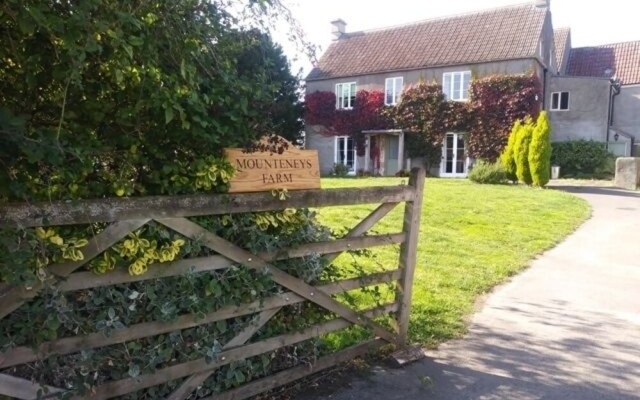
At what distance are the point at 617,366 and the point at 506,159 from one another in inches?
724

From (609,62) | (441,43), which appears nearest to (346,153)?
(441,43)

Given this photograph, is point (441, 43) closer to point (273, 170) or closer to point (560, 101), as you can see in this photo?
point (560, 101)

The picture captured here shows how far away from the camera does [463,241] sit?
9633mm

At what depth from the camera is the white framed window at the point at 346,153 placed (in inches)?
1204

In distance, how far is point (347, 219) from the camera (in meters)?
10.2

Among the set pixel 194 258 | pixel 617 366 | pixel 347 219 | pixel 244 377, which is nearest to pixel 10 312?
pixel 194 258

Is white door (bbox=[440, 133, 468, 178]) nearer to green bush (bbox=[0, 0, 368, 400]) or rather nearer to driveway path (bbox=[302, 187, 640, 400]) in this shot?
driveway path (bbox=[302, 187, 640, 400])

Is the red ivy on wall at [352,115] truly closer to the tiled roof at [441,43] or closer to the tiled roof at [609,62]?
the tiled roof at [441,43]

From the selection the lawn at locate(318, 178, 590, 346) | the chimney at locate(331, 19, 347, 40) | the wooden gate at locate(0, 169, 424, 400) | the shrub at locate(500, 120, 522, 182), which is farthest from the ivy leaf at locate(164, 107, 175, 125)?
the chimney at locate(331, 19, 347, 40)

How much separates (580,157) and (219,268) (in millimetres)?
27066

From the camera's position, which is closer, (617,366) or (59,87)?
(59,87)

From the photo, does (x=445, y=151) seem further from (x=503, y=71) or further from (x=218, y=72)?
(x=218, y=72)

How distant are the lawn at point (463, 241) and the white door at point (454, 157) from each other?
9.92 m

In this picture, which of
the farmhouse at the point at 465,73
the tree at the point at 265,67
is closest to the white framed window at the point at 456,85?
the farmhouse at the point at 465,73
